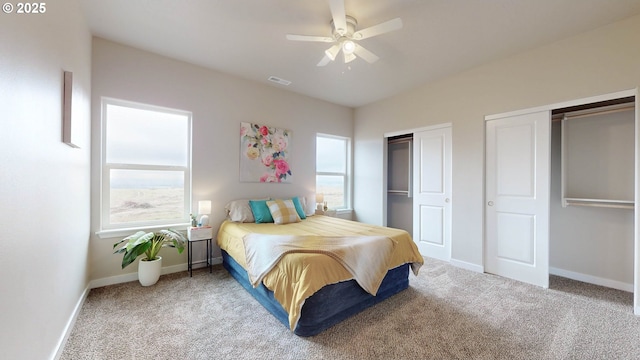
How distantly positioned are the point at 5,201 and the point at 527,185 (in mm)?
4413

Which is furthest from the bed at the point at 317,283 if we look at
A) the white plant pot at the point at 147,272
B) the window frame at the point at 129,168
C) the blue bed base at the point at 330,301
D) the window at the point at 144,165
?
the window at the point at 144,165

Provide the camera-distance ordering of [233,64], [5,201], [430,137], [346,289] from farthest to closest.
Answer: [430,137] → [233,64] → [346,289] → [5,201]

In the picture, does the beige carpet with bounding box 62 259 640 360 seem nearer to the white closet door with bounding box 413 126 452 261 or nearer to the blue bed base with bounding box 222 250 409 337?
the blue bed base with bounding box 222 250 409 337

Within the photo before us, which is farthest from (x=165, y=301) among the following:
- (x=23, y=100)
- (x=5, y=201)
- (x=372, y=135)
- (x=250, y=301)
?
(x=372, y=135)

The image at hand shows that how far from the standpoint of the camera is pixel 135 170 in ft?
10.1

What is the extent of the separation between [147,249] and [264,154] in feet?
6.66

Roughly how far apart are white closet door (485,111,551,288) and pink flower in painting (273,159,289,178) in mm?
3022

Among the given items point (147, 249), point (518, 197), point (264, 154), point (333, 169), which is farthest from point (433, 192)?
point (147, 249)

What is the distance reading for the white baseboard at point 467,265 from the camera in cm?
336

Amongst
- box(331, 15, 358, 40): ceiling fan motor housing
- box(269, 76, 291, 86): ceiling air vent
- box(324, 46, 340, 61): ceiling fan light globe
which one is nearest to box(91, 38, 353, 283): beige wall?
box(269, 76, 291, 86): ceiling air vent

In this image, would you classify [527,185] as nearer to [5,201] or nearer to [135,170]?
[5,201]

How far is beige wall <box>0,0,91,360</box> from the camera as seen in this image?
1.08m

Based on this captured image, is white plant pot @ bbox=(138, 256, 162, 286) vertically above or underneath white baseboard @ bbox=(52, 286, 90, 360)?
above

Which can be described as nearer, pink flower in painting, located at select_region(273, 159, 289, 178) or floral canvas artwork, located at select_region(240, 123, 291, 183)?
floral canvas artwork, located at select_region(240, 123, 291, 183)
